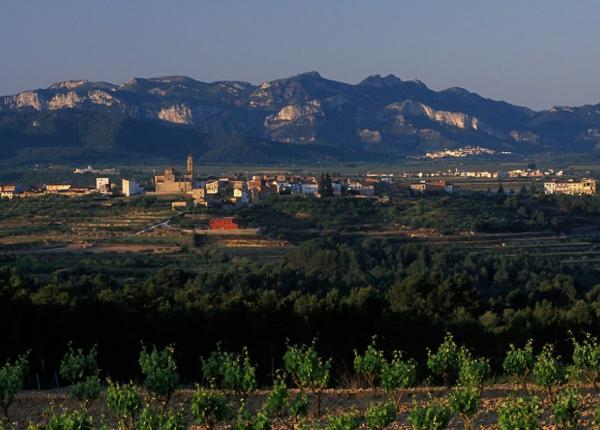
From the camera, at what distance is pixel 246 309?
18.0 meters

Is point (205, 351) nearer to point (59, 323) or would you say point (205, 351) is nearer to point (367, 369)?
point (59, 323)

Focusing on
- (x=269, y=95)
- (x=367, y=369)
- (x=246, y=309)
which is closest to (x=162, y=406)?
(x=367, y=369)

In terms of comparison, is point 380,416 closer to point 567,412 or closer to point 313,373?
point 567,412

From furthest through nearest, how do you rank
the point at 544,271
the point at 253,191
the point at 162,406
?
1. the point at 253,191
2. the point at 544,271
3. the point at 162,406

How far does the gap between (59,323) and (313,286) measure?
37.0ft

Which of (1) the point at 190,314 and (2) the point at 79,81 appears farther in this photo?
(2) the point at 79,81

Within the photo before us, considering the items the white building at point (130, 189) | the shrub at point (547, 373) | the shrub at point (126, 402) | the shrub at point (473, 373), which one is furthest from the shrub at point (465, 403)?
the white building at point (130, 189)

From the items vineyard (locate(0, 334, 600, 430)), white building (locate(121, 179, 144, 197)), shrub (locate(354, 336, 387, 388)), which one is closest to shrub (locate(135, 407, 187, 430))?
vineyard (locate(0, 334, 600, 430))

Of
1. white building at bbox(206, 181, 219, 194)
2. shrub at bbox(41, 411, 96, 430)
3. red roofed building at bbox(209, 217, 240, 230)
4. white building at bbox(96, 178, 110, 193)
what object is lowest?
red roofed building at bbox(209, 217, 240, 230)

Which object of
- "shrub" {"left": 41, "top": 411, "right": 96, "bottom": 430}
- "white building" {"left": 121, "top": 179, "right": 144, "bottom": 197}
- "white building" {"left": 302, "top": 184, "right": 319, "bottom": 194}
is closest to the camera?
"shrub" {"left": 41, "top": 411, "right": 96, "bottom": 430}

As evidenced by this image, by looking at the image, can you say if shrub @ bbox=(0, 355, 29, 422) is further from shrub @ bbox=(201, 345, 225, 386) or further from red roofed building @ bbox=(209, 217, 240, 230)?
red roofed building @ bbox=(209, 217, 240, 230)

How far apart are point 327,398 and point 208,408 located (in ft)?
8.71

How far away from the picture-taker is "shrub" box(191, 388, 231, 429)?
1049cm

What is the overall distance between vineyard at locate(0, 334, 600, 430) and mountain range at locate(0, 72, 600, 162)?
10500cm
